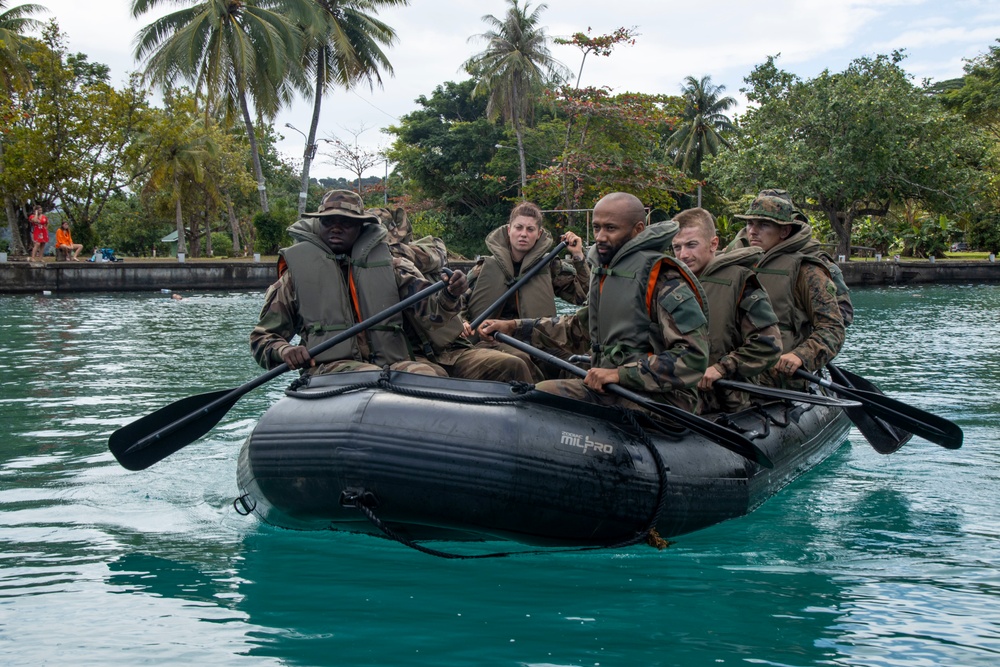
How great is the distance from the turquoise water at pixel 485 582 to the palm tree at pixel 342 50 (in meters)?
26.6

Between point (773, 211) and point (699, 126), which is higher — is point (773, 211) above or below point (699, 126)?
below

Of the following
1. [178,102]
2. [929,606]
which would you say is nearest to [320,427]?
[929,606]

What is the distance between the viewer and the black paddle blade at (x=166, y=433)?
5000mm

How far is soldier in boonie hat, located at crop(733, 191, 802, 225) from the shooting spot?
6.15m

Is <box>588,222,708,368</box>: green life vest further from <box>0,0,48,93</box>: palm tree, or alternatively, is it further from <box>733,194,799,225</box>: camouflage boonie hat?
<box>0,0,48,93</box>: palm tree

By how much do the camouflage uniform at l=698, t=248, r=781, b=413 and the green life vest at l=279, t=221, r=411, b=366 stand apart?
5.95 ft

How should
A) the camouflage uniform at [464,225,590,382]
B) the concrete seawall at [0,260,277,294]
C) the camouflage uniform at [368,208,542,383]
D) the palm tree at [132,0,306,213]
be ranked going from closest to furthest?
the camouflage uniform at [368,208,542,383] < the camouflage uniform at [464,225,590,382] < the concrete seawall at [0,260,277,294] < the palm tree at [132,0,306,213]

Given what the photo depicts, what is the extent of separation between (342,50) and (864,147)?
17.9m

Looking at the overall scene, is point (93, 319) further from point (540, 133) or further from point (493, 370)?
point (540, 133)

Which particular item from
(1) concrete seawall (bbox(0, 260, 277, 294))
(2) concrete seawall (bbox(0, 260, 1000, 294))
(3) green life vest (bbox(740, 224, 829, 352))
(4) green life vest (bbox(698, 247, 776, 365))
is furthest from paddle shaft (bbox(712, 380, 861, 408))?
(1) concrete seawall (bbox(0, 260, 277, 294))

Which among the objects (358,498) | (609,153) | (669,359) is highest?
(609,153)

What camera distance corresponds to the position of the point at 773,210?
20.2 ft

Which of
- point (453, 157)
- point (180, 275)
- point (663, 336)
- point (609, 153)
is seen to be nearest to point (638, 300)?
point (663, 336)

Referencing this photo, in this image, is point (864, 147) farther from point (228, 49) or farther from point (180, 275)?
point (180, 275)
